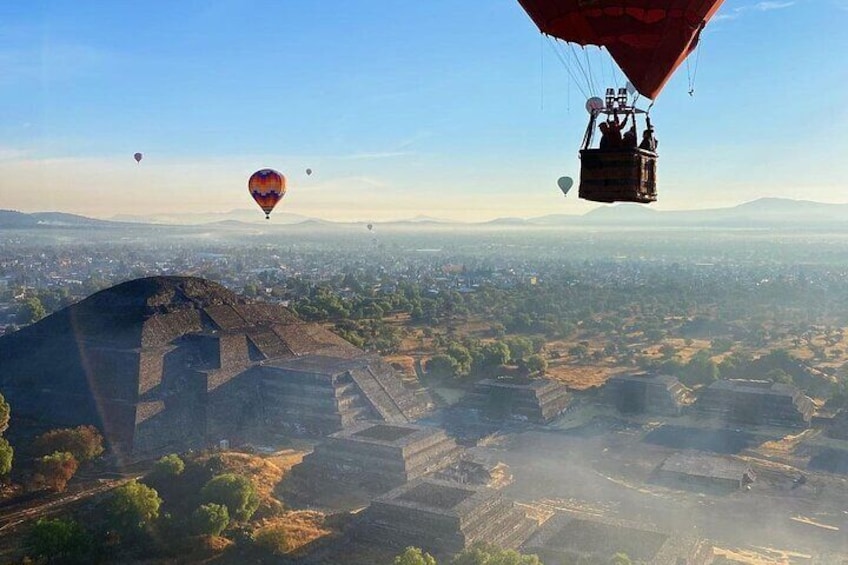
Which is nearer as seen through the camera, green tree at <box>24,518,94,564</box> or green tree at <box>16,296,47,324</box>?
green tree at <box>24,518,94,564</box>

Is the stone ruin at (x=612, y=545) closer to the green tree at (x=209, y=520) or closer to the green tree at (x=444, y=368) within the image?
the green tree at (x=209, y=520)

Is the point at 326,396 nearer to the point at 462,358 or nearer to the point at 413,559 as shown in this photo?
the point at 462,358

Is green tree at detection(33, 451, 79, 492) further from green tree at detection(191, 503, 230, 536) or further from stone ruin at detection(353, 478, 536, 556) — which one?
stone ruin at detection(353, 478, 536, 556)

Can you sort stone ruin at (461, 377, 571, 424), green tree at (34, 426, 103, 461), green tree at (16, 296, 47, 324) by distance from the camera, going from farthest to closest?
1. green tree at (16, 296, 47, 324)
2. stone ruin at (461, 377, 571, 424)
3. green tree at (34, 426, 103, 461)

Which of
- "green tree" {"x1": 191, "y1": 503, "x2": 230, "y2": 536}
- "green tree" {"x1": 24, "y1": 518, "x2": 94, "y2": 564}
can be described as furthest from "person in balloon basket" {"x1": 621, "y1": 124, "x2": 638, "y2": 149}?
"green tree" {"x1": 24, "y1": 518, "x2": 94, "y2": 564}

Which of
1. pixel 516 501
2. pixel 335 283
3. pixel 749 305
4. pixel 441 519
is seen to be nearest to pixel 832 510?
pixel 516 501

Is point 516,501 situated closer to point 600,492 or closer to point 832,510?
point 600,492
